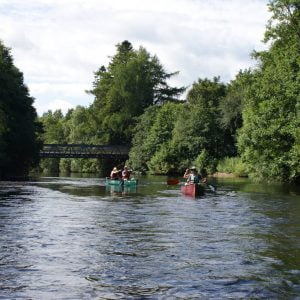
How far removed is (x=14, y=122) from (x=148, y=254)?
5208 cm

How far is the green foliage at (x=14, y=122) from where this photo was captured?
60.8 meters

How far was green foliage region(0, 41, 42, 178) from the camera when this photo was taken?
2395 inches

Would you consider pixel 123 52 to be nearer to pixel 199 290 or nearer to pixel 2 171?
pixel 2 171

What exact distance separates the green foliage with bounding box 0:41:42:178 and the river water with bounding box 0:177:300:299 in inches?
1431

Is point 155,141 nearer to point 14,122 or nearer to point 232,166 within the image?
point 232,166

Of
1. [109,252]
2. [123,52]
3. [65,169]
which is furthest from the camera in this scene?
[65,169]

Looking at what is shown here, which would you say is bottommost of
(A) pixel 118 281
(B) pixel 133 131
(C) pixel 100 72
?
(A) pixel 118 281

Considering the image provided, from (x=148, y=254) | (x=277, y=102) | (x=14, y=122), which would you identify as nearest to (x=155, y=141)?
(x=14, y=122)

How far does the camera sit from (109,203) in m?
30.8

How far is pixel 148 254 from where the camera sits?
14.8 metres

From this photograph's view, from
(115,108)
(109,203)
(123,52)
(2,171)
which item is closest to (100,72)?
(123,52)

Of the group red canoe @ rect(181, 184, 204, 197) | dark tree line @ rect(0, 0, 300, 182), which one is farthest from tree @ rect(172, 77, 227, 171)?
red canoe @ rect(181, 184, 204, 197)

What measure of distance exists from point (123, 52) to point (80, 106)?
1156 inches

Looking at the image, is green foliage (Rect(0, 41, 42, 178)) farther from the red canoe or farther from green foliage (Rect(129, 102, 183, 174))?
the red canoe
